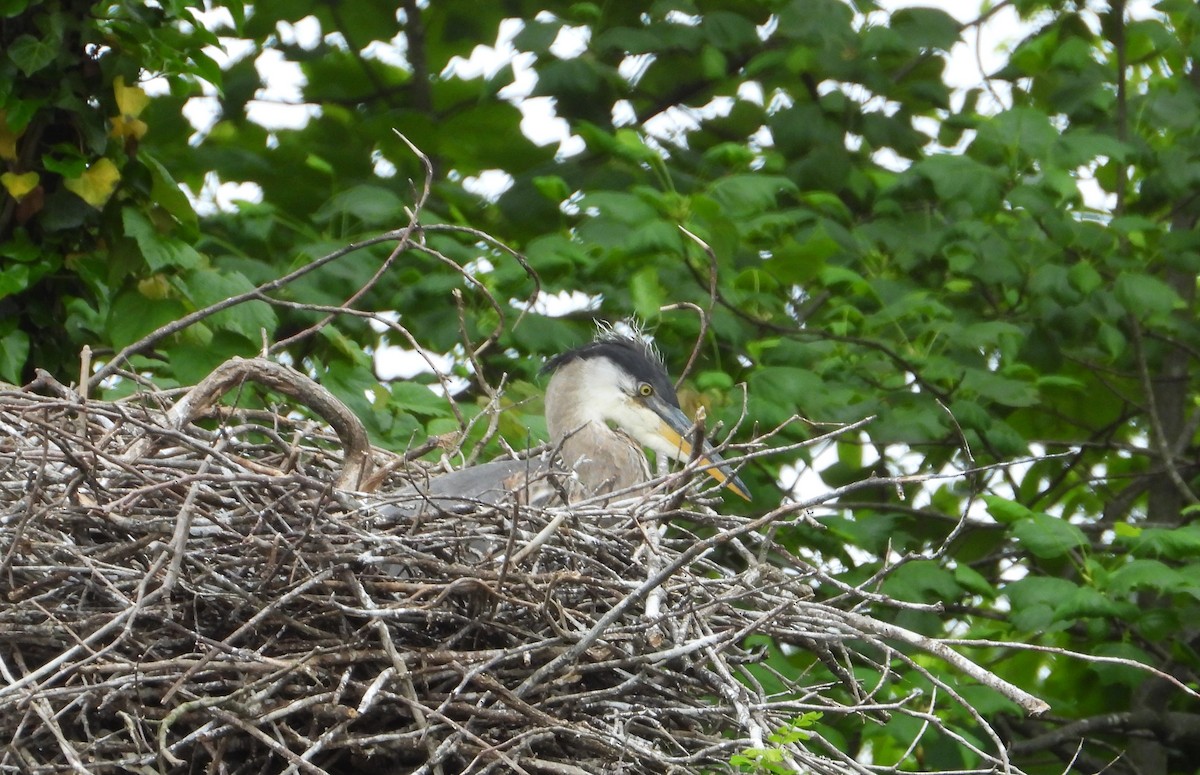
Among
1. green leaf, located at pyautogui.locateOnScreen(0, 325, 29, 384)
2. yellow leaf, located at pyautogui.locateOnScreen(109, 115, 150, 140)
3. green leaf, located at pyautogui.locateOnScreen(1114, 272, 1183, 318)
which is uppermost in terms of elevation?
green leaf, located at pyautogui.locateOnScreen(1114, 272, 1183, 318)

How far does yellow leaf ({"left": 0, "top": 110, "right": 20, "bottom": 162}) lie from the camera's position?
324 cm

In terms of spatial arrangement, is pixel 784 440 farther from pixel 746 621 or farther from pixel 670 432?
pixel 746 621

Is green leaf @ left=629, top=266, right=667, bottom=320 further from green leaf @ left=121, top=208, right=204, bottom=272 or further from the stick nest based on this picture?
the stick nest

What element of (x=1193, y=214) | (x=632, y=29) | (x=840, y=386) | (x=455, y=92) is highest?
(x=1193, y=214)

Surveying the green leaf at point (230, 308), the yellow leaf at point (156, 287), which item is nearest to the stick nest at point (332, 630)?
the green leaf at point (230, 308)

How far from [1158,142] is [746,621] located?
329 cm

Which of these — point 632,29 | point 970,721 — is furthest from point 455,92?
point 970,721

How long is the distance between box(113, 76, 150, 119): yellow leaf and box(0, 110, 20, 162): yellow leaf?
0.22 m

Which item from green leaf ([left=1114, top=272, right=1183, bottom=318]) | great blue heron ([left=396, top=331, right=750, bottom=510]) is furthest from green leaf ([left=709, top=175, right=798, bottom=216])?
green leaf ([left=1114, top=272, right=1183, bottom=318])

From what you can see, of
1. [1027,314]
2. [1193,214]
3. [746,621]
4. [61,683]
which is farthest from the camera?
[1193,214]

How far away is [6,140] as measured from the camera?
3258 millimetres

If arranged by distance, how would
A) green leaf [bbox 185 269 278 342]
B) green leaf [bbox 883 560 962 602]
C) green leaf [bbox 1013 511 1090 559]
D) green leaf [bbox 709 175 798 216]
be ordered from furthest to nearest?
green leaf [bbox 709 175 798 216] < green leaf [bbox 883 560 962 602] < green leaf [bbox 1013 511 1090 559] < green leaf [bbox 185 269 278 342]

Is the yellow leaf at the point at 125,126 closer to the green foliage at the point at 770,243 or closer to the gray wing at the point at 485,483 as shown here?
the green foliage at the point at 770,243

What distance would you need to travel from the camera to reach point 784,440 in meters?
3.88
